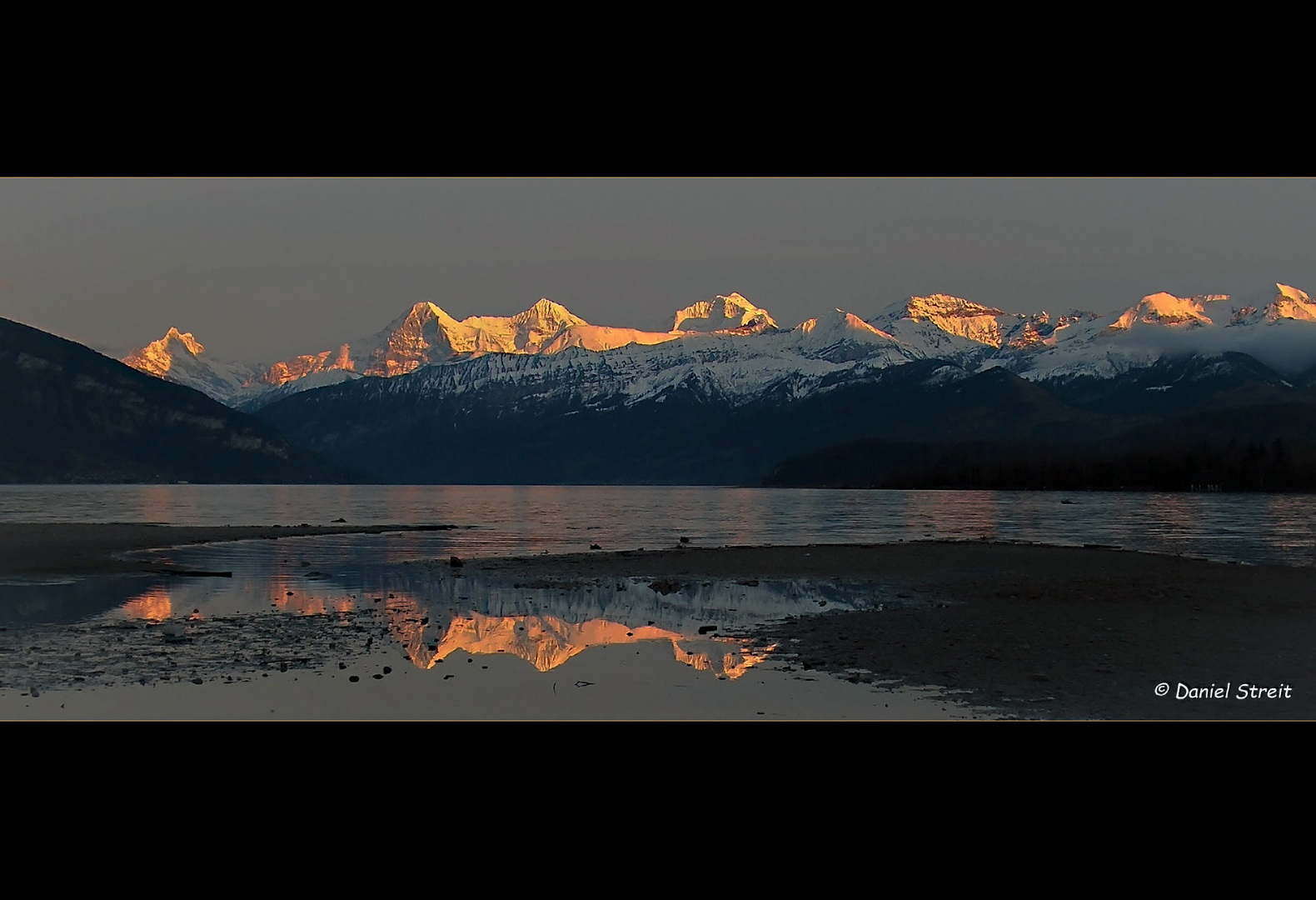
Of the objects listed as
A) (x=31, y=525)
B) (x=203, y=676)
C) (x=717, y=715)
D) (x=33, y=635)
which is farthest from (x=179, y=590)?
(x=31, y=525)

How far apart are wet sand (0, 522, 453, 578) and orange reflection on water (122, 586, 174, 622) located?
985 cm

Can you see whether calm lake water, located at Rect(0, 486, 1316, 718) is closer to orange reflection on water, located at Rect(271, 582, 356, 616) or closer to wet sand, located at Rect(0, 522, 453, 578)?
orange reflection on water, located at Rect(271, 582, 356, 616)

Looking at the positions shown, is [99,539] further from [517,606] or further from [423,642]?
[423,642]

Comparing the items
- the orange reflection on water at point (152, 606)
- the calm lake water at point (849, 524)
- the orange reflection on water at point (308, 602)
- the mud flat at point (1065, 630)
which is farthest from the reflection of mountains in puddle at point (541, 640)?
the calm lake water at point (849, 524)

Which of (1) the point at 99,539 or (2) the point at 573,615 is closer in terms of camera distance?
(2) the point at 573,615

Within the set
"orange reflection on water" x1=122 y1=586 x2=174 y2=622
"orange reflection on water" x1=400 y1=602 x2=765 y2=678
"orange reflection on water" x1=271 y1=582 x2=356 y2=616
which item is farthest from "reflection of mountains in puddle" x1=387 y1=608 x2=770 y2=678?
"orange reflection on water" x1=122 y1=586 x2=174 y2=622

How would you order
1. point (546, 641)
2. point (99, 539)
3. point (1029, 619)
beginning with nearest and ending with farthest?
1. point (546, 641)
2. point (1029, 619)
3. point (99, 539)

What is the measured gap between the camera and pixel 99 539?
6500 cm

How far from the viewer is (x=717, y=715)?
66.4ft

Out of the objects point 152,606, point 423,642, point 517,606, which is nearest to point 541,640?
point 423,642

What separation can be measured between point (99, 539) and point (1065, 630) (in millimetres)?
58459

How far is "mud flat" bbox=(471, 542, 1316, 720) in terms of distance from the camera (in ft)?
69.4

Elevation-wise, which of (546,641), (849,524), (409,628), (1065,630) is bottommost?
(849,524)

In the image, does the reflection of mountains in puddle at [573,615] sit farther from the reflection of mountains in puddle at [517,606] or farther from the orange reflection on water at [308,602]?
the orange reflection on water at [308,602]
